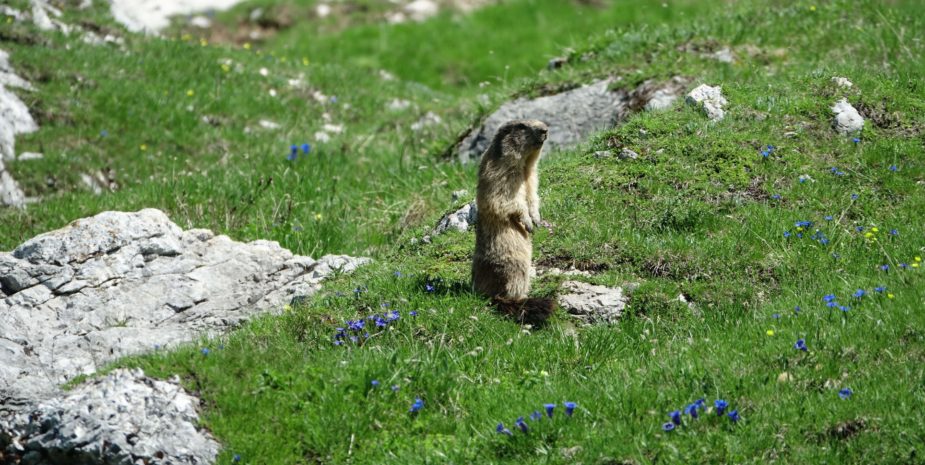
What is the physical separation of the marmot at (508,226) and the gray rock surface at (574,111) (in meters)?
3.65

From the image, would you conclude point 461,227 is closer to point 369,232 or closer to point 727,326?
point 369,232

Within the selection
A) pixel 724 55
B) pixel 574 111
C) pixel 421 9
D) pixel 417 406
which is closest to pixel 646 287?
pixel 417 406

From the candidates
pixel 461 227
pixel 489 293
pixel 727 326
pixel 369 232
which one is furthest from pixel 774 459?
pixel 369 232

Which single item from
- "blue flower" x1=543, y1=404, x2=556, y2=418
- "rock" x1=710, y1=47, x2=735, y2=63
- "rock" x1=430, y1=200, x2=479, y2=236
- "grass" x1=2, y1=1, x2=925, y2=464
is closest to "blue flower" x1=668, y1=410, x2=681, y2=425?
"grass" x1=2, y1=1, x2=925, y2=464

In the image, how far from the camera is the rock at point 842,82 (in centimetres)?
1072

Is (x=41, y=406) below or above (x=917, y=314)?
below

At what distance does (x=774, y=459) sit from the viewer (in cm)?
581

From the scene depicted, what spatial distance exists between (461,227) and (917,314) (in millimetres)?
4489

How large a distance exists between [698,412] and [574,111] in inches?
271

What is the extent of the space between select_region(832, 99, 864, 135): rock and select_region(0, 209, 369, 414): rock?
5201 millimetres

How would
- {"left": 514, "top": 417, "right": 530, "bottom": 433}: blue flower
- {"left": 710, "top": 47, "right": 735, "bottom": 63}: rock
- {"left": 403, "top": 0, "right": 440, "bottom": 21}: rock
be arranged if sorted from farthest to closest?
{"left": 403, "top": 0, "right": 440, "bottom": 21}: rock
{"left": 710, "top": 47, "right": 735, "bottom": 63}: rock
{"left": 514, "top": 417, "right": 530, "bottom": 433}: blue flower

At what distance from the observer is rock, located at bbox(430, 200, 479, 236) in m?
9.92

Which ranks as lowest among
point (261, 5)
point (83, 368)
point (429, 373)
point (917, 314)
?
point (261, 5)

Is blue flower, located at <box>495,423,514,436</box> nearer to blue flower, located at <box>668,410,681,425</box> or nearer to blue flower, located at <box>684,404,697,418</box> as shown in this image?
blue flower, located at <box>668,410,681,425</box>
